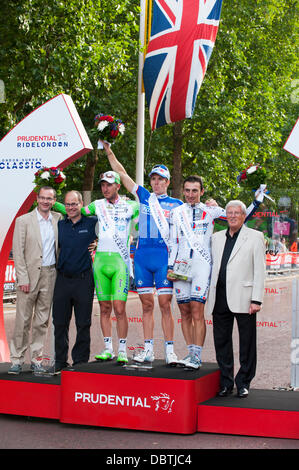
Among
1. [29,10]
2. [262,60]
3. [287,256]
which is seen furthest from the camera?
[262,60]

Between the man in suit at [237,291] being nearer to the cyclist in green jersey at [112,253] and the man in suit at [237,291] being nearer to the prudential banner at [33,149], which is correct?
the cyclist in green jersey at [112,253]

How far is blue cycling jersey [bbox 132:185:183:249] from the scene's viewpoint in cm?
775

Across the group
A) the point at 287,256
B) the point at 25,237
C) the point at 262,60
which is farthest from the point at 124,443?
the point at 262,60

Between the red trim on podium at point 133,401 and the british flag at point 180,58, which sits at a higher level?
the british flag at point 180,58

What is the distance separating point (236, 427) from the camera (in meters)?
6.75

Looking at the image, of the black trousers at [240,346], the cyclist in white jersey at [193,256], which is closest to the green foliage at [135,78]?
the cyclist in white jersey at [193,256]

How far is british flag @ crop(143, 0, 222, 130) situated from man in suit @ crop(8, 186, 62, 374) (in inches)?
179

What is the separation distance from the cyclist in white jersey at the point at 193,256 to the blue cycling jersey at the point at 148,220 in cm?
16

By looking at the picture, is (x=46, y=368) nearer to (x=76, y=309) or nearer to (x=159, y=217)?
(x=76, y=309)

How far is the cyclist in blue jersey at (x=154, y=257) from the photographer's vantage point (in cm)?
773

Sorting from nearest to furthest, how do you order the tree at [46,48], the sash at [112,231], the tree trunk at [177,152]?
the sash at [112,231] → the tree at [46,48] → the tree trunk at [177,152]

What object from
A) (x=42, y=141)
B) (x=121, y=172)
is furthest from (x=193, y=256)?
(x=42, y=141)

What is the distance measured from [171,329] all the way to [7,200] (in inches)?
113
